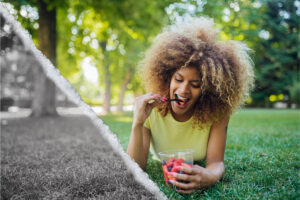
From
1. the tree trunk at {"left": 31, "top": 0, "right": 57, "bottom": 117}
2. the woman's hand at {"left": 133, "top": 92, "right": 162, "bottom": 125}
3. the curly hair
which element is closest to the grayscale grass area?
the woman's hand at {"left": 133, "top": 92, "right": 162, "bottom": 125}

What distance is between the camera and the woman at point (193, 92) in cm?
186

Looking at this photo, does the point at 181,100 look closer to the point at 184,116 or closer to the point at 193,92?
the point at 193,92

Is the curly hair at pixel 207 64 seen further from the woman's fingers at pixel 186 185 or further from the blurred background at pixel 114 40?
the woman's fingers at pixel 186 185

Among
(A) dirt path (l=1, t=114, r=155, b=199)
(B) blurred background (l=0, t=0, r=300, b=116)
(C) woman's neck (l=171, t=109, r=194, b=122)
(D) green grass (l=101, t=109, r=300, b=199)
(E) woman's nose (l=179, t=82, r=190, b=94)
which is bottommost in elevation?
(A) dirt path (l=1, t=114, r=155, b=199)

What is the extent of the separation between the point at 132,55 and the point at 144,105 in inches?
416

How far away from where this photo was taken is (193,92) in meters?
1.87

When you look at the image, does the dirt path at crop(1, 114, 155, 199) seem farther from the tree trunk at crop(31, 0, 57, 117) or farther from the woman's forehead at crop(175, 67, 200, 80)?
the tree trunk at crop(31, 0, 57, 117)

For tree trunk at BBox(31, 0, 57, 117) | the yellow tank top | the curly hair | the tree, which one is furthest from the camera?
tree trunk at BBox(31, 0, 57, 117)

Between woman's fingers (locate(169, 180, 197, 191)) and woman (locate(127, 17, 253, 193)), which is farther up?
woman (locate(127, 17, 253, 193))

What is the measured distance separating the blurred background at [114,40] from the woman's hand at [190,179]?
708mm

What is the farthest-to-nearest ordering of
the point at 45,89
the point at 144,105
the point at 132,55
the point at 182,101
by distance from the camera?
the point at 132,55
the point at 45,89
the point at 182,101
the point at 144,105

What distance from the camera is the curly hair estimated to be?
1.92m

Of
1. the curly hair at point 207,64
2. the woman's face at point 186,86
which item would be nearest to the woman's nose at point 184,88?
the woman's face at point 186,86

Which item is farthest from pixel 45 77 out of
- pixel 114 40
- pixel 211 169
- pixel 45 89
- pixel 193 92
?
pixel 211 169
